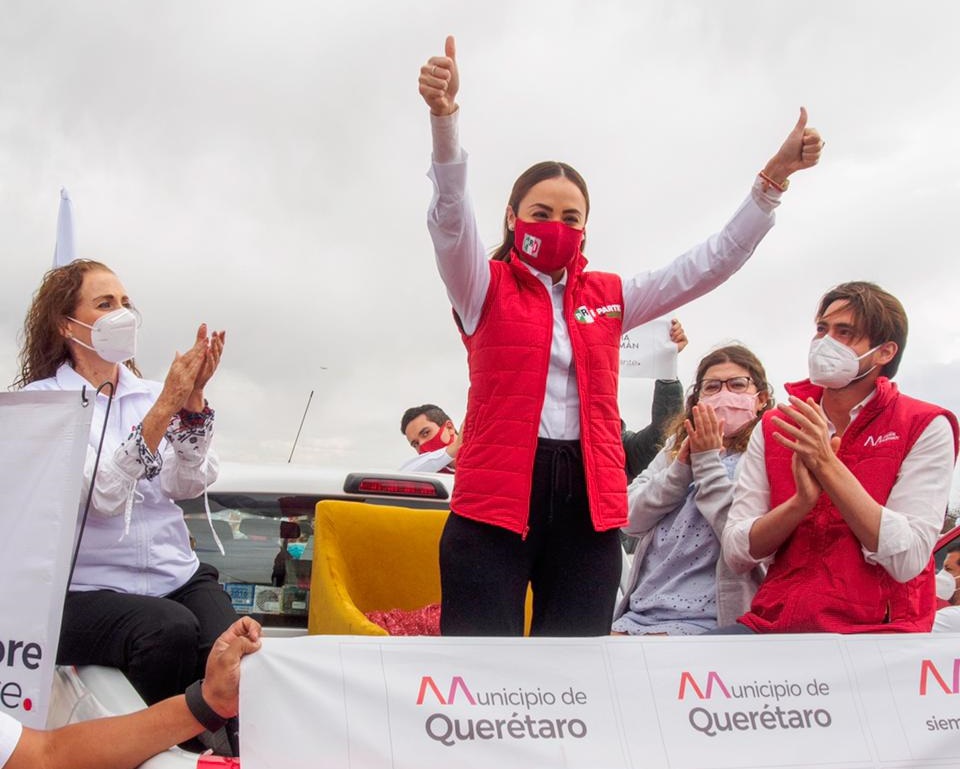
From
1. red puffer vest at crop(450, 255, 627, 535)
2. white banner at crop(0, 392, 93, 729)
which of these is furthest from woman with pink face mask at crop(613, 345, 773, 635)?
white banner at crop(0, 392, 93, 729)

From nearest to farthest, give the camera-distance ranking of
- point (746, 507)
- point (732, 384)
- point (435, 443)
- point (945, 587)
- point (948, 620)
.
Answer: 1. point (746, 507)
2. point (732, 384)
3. point (948, 620)
4. point (945, 587)
5. point (435, 443)

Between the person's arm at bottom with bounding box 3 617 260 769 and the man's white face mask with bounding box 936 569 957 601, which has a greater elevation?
the person's arm at bottom with bounding box 3 617 260 769

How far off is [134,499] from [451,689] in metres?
1.35

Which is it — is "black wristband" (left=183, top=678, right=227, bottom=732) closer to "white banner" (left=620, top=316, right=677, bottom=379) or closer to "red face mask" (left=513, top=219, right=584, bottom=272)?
"red face mask" (left=513, top=219, right=584, bottom=272)

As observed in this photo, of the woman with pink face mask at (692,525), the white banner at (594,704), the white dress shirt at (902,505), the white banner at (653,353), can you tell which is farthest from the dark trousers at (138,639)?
the white banner at (653,353)

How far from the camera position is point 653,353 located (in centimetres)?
486

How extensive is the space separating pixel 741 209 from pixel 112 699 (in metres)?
2.28

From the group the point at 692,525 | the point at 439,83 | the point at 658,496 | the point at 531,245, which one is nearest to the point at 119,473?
the point at 531,245

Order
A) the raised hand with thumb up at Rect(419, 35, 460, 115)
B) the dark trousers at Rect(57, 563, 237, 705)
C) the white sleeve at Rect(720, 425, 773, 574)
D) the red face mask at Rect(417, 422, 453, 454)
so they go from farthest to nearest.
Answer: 1. the red face mask at Rect(417, 422, 453, 454)
2. the white sleeve at Rect(720, 425, 773, 574)
3. the dark trousers at Rect(57, 563, 237, 705)
4. the raised hand with thumb up at Rect(419, 35, 460, 115)

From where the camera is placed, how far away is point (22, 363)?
3.57 m

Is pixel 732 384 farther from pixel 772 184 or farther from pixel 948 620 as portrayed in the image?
pixel 948 620

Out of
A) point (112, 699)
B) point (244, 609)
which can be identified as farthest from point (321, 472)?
point (112, 699)

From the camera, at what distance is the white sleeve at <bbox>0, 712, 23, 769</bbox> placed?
218cm

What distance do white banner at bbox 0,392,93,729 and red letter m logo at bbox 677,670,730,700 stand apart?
162 cm
